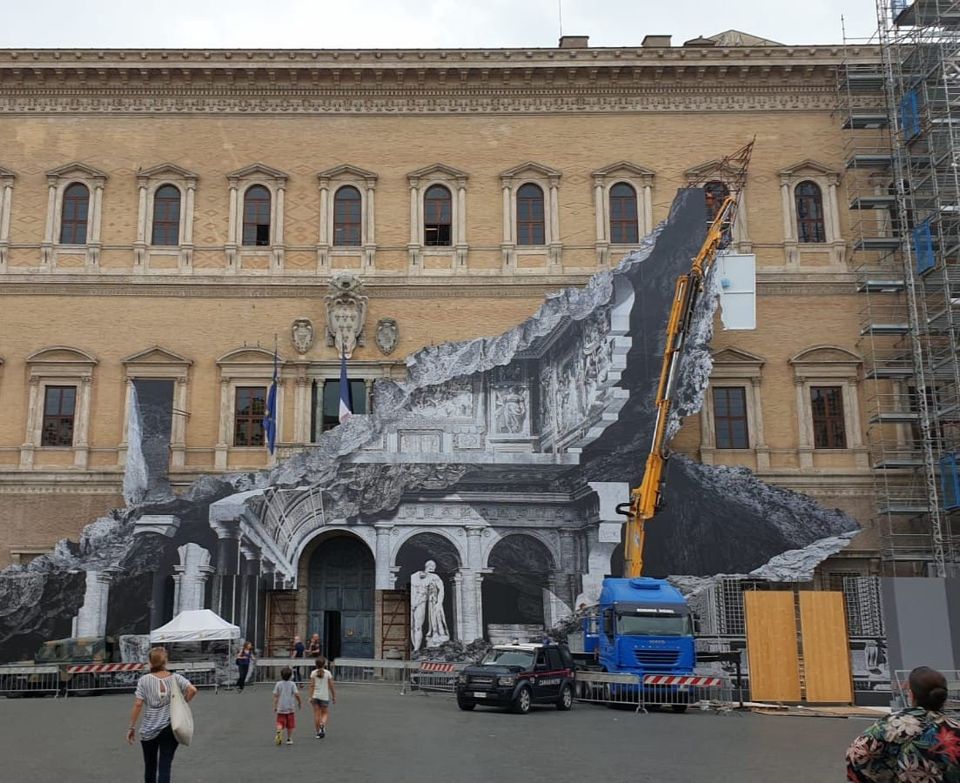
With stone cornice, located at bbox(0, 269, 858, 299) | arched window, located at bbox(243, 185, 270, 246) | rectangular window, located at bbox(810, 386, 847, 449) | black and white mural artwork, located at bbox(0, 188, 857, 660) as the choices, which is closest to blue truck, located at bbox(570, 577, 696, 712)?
black and white mural artwork, located at bbox(0, 188, 857, 660)

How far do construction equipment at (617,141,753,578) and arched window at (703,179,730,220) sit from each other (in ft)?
2.77

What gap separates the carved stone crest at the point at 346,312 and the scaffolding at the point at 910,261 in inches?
537

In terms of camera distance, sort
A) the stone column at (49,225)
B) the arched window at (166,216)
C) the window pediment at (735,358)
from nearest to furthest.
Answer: the window pediment at (735,358) < the stone column at (49,225) < the arched window at (166,216)

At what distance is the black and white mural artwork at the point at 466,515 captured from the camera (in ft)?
86.3

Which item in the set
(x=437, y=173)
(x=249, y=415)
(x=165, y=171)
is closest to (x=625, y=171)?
(x=437, y=173)

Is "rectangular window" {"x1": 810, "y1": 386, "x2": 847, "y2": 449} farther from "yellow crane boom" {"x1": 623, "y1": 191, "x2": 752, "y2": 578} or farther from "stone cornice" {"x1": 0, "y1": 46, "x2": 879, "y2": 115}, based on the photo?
"stone cornice" {"x1": 0, "y1": 46, "x2": 879, "y2": 115}

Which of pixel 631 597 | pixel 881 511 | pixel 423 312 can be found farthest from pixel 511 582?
pixel 881 511

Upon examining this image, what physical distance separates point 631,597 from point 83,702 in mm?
10679

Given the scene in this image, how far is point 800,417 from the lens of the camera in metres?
29.4

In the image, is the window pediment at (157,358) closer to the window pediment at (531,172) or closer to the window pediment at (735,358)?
the window pediment at (531,172)

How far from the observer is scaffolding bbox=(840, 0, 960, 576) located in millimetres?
28016

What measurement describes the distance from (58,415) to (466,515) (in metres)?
11.4

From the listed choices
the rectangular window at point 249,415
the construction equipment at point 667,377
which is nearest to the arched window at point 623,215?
the construction equipment at point 667,377

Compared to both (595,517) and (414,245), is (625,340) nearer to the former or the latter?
(595,517)
